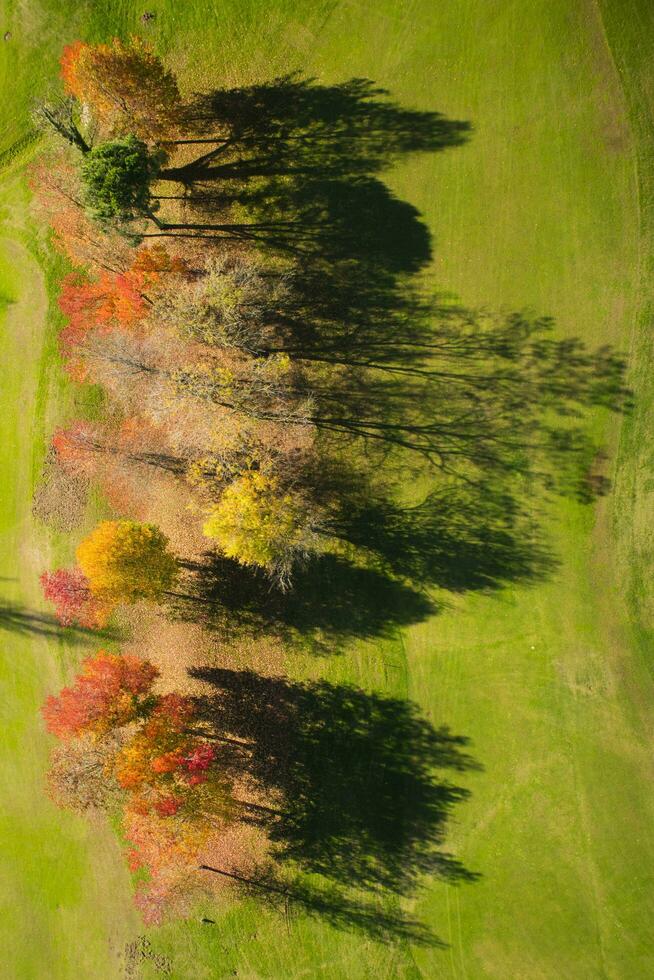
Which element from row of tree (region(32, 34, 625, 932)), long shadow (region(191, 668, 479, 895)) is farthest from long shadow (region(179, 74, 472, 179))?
long shadow (region(191, 668, 479, 895))

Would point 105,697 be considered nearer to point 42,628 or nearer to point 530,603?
point 42,628

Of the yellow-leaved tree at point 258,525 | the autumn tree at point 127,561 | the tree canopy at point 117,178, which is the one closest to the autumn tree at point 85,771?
the autumn tree at point 127,561

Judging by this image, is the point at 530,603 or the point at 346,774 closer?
the point at 530,603

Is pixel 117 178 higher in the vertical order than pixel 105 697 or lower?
higher

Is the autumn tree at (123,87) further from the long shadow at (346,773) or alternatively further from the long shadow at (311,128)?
the long shadow at (346,773)

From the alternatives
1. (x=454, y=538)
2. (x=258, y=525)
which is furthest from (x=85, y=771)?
(x=454, y=538)

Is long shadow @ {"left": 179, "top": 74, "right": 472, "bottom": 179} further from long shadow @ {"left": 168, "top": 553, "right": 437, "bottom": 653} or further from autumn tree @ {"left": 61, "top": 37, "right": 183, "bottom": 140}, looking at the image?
long shadow @ {"left": 168, "top": 553, "right": 437, "bottom": 653}
